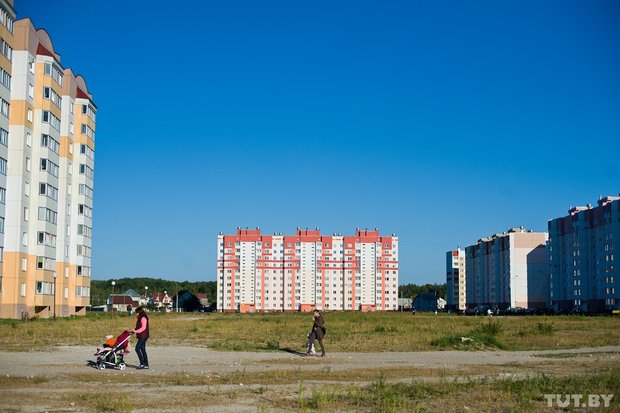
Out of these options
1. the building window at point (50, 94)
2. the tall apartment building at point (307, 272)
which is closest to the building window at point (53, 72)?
the building window at point (50, 94)

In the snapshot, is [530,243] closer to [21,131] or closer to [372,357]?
[21,131]

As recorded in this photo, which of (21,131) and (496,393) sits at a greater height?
(21,131)

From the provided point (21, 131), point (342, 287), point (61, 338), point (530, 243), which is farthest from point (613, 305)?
point (61, 338)

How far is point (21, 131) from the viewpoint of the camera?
64.6 meters

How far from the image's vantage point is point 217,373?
20438 mm

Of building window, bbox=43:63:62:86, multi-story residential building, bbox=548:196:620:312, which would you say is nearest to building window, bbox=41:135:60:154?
building window, bbox=43:63:62:86

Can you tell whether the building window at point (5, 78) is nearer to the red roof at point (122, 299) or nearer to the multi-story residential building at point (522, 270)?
the red roof at point (122, 299)

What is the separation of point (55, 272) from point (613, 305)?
93394 millimetres

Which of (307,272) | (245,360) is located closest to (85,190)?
(245,360)

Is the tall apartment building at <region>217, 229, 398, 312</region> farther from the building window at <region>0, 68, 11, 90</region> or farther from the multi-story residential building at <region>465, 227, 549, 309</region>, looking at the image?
the building window at <region>0, 68, 11, 90</region>

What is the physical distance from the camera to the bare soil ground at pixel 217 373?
14.6 metres

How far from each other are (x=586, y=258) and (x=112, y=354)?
132030 mm

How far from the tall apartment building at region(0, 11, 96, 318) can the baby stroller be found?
1667 inches

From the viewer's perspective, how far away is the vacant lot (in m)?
14.3
